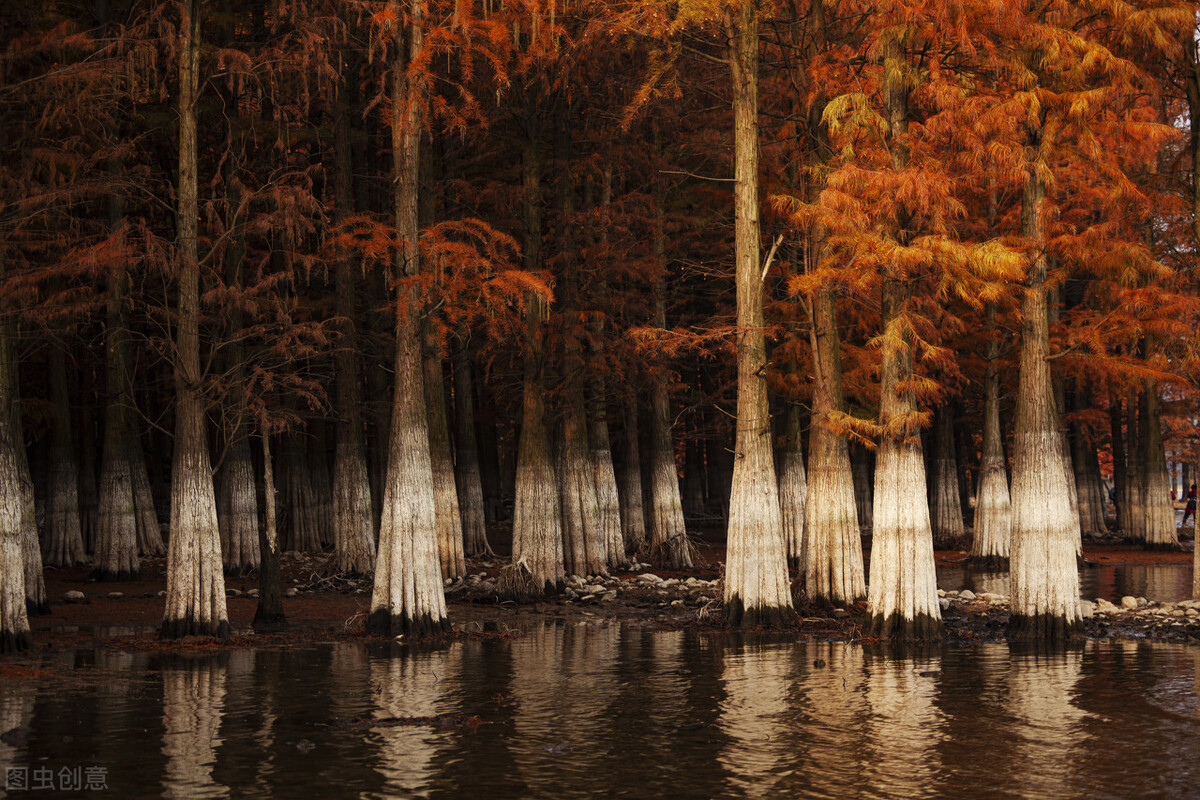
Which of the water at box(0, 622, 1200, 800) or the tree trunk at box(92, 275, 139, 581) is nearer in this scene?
the water at box(0, 622, 1200, 800)

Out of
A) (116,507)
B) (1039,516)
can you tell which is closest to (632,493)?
(116,507)

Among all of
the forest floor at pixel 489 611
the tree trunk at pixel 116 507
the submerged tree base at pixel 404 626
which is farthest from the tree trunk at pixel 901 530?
the tree trunk at pixel 116 507

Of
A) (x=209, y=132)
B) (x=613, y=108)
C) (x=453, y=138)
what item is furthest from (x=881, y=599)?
(x=209, y=132)

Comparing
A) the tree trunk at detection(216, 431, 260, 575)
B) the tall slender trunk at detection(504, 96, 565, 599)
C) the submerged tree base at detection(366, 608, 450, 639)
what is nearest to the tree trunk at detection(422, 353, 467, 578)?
the tall slender trunk at detection(504, 96, 565, 599)

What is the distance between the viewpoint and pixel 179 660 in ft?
64.1

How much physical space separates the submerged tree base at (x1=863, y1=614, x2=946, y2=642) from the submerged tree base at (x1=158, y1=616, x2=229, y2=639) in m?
11.5

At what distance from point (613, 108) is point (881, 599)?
17.8m

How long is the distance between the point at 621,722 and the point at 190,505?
9.68 meters

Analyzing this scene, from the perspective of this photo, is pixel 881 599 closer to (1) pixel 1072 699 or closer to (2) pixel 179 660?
(1) pixel 1072 699

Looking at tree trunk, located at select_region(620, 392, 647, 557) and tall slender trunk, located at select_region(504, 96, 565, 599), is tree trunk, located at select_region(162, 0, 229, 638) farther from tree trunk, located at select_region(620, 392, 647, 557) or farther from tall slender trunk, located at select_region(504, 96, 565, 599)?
tree trunk, located at select_region(620, 392, 647, 557)

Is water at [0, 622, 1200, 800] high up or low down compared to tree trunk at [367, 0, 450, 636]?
down

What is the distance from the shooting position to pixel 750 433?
22828 mm

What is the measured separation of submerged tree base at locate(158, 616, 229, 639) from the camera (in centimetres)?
2098

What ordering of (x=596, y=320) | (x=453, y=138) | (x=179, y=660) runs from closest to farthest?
(x=179, y=660) < (x=596, y=320) < (x=453, y=138)
